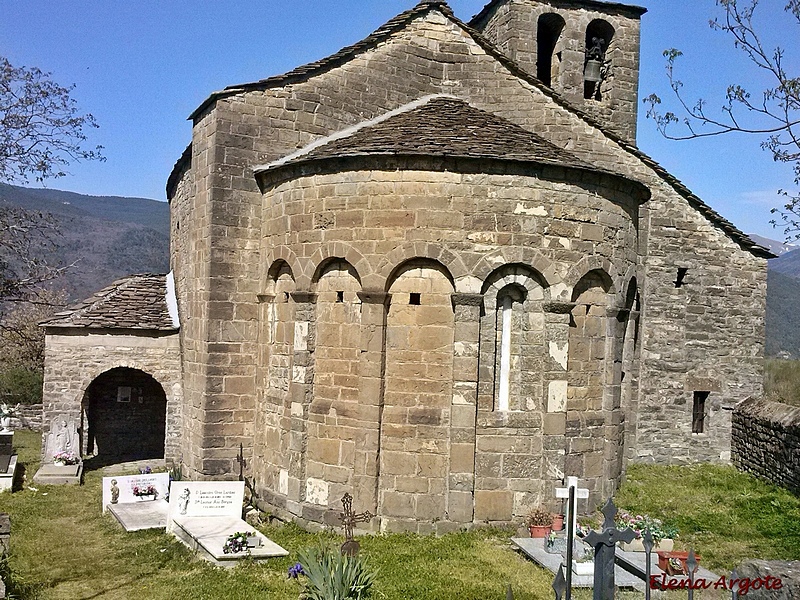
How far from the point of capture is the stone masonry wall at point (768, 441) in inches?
500

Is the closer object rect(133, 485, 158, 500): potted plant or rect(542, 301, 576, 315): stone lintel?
rect(542, 301, 576, 315): stone lintel

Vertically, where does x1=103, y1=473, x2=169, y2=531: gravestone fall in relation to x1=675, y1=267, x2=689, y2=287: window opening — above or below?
below

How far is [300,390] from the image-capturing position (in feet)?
33.4

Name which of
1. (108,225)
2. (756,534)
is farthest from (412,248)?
(108,225)

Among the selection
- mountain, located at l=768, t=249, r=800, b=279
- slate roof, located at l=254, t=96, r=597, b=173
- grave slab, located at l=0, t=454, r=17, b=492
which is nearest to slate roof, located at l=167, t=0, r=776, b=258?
slate roof, located at l=254, t=96, r=597, b=173

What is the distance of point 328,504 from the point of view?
983 centimetres

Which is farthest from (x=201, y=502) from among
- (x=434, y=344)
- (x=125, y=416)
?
(x=125, y=416)

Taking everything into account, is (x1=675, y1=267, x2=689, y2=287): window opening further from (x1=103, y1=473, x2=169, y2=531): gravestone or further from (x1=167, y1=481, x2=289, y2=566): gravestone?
(x1=103, y1=473, x2=169, y2=531): gravestone

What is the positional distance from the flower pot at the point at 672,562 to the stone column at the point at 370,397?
3.53 meters

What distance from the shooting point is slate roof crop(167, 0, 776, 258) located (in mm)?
11406

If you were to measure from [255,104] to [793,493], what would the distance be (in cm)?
1105

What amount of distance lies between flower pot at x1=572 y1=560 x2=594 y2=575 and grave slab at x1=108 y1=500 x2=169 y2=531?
576 centimetres

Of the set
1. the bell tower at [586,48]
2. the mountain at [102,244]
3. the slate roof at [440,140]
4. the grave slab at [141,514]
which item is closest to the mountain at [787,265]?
the mountain at [102,244]

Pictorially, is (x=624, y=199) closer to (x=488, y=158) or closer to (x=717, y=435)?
(x=488, y=158)
